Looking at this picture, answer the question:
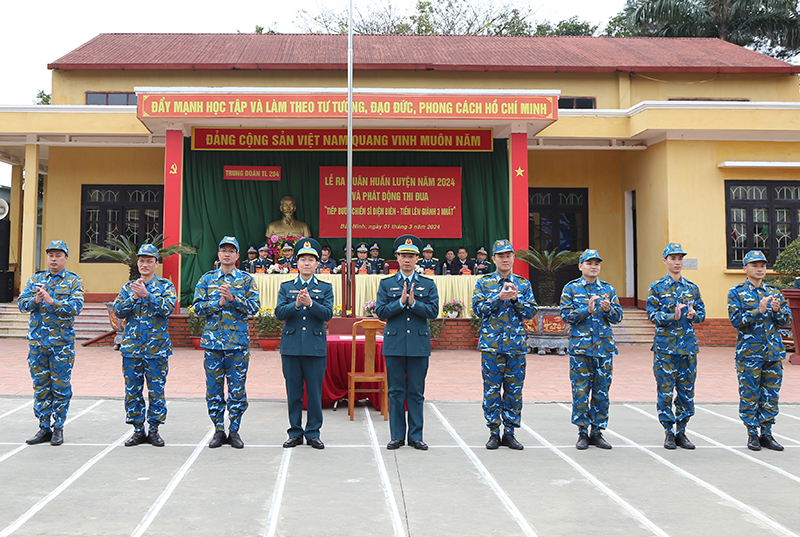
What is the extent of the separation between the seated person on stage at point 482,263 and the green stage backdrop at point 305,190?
2.70 feet

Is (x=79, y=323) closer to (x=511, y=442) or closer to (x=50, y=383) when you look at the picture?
(x=50, y=383)

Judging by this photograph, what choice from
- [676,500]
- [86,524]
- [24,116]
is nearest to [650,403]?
[676,500]

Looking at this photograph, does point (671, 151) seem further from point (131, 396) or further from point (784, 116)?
point (131, 396)

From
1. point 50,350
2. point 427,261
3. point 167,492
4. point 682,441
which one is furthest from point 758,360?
point 427,261

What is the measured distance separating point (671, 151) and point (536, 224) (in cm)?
358

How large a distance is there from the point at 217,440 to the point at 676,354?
384 centimetres

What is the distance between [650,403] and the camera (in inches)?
291

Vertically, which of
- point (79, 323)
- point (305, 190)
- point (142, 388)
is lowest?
point (142, 388)

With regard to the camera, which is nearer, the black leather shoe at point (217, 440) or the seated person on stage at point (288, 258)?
the black leather shoe at point (217, 440)

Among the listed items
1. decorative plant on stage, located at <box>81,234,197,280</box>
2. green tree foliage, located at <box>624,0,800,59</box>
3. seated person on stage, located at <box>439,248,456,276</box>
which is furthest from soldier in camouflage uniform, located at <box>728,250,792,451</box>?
green tree foliage, located at <box>624,0,800,59</box>

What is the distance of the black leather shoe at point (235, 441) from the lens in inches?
204

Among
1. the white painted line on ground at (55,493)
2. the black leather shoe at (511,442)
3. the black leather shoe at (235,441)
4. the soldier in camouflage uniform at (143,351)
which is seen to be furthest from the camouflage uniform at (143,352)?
the black leather shoe at (511,442)

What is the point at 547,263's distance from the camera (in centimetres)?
1212

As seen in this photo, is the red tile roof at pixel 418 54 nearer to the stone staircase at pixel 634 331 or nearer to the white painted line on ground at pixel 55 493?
the stone staircase at pixel 634 331
